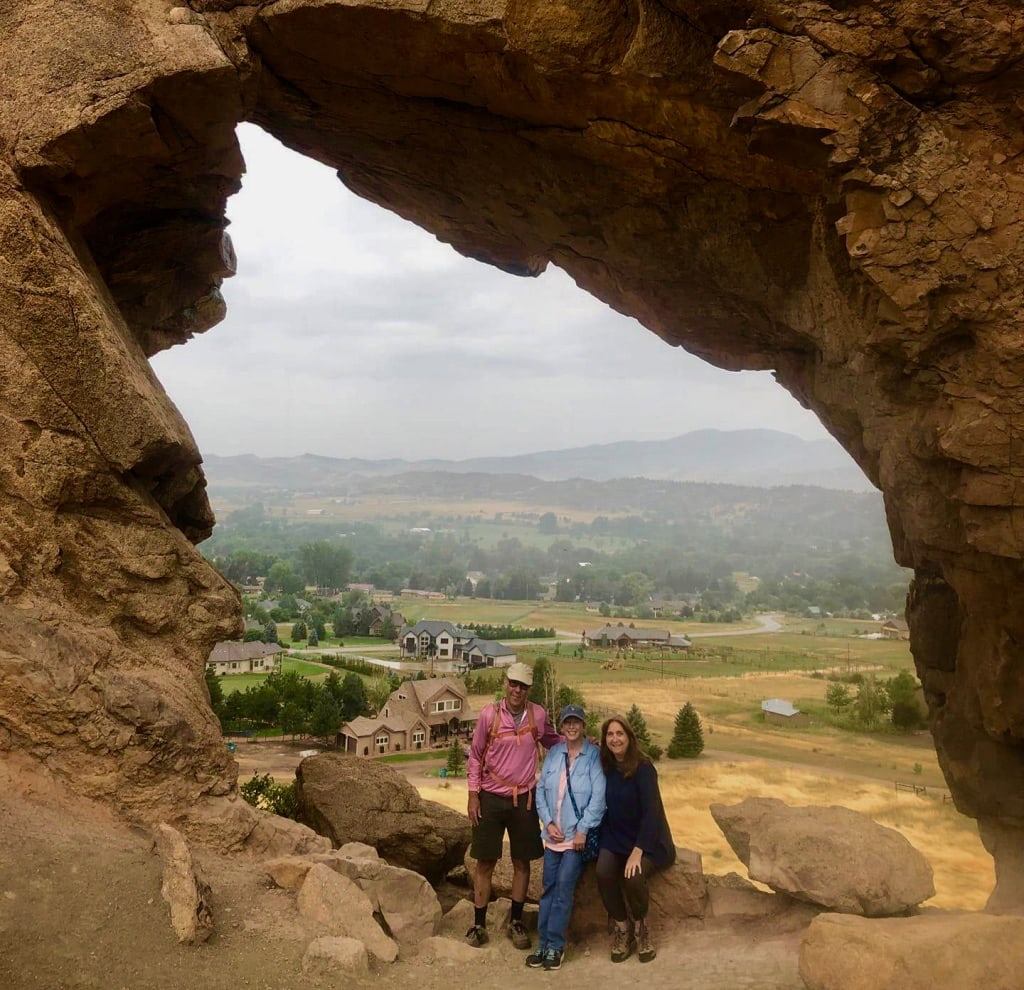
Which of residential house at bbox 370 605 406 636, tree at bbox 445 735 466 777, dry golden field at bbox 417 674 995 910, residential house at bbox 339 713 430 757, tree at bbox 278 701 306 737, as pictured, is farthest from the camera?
residential house at bbox 370 605 406 636

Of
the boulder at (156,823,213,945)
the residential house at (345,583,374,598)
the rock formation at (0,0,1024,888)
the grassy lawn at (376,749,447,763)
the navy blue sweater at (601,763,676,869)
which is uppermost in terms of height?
the rock formation at (0,0,1024,888)

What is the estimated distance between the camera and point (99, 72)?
1109cm

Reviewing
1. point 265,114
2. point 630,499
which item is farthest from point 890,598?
point 630,499

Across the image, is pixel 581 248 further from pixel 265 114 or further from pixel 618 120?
pixel 265 114

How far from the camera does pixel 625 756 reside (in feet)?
29.0

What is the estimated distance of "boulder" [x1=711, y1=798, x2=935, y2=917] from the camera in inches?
368

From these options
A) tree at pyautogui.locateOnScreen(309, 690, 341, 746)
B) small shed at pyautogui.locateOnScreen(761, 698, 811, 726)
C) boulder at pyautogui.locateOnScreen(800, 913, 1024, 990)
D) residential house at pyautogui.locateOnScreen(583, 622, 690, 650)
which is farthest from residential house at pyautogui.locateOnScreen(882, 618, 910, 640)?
boulder at pyautogui.locateOnScreen(800, 913, 1024, 990)

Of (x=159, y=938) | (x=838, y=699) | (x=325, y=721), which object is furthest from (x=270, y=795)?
(x=838, y=699)

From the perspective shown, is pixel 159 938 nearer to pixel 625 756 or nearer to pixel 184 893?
pixel 184 893

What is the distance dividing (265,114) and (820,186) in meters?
11.1

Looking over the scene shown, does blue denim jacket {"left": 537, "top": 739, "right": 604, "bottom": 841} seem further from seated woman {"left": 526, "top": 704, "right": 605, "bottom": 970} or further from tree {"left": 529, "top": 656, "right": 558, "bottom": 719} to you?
tree {"left": 529, "top": 656, "right": 558, "bottom": 719}

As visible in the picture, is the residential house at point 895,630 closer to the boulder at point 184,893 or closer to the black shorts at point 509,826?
the black shorts at point 509,826

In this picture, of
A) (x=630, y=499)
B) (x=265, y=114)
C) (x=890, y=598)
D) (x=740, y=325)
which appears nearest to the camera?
(x=265, y=114)

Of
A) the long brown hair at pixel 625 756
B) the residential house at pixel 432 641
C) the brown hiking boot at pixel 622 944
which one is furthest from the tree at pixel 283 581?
the brown hiking boot at pixel 622 944
